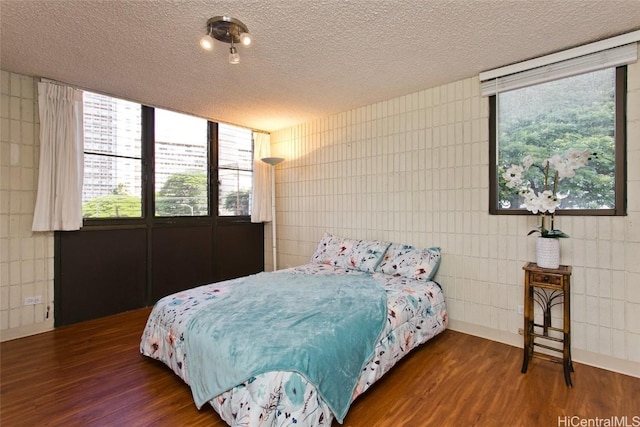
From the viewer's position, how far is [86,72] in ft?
8.95

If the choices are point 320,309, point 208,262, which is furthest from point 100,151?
point 320,309

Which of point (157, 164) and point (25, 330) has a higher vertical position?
point (157, 164)

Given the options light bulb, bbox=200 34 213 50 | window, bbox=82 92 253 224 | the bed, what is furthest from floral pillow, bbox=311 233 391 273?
light bulb, bbox=200 34 213 50

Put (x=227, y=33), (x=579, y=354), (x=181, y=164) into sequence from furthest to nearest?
(x=181, y=164) → (x=579, y=354) → (x=227, y=33)

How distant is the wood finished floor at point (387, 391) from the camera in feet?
5.60

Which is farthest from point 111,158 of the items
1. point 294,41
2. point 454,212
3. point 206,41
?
Answer: point 454,212

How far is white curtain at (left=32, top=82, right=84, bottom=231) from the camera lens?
9.34 feet

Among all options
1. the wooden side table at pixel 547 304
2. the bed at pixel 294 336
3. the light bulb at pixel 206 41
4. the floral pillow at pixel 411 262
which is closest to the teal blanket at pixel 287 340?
the bed at pixel 294 336

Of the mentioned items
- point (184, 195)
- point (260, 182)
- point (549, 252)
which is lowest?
point (549, 252)

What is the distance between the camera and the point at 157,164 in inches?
146

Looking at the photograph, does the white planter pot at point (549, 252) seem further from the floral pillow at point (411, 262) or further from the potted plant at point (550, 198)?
the floral pillow at point (411, 262)

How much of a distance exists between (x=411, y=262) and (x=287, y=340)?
1.77 meters

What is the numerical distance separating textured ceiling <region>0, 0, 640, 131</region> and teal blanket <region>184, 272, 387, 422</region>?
1924 millimetres

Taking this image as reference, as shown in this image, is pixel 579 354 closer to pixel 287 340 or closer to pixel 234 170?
pixel 287 340
